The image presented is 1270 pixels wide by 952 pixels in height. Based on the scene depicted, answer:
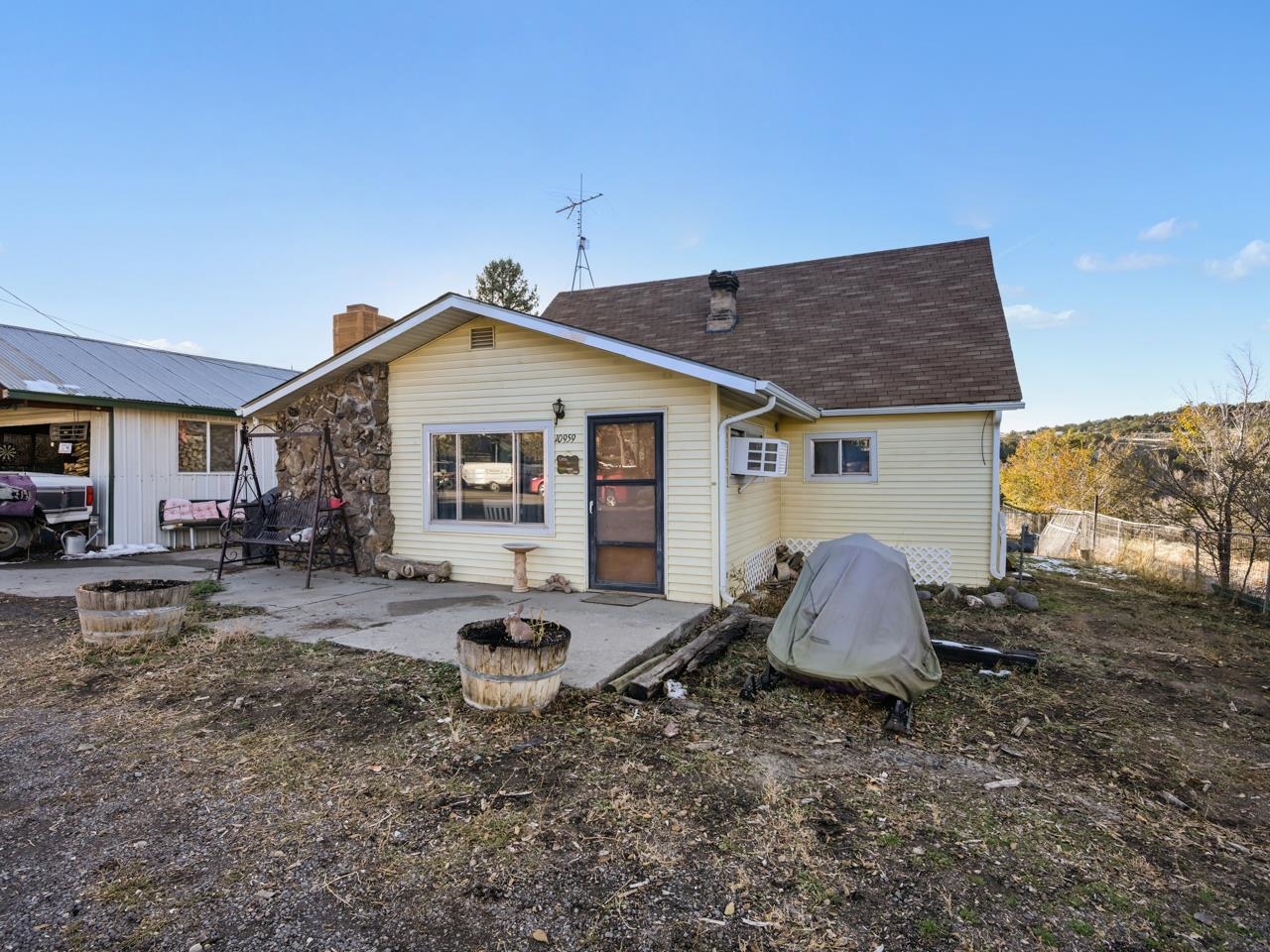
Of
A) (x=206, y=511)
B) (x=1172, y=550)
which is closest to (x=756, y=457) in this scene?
(x=1172, y=550)

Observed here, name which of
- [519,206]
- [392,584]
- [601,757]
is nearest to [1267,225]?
[519,206]

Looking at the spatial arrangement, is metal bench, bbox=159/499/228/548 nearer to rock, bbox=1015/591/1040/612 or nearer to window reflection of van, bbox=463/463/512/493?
window reflection of van, bbox=463/463/512/493

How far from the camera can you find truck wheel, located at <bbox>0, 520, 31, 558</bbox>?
939 cm

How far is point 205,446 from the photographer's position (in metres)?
11.6

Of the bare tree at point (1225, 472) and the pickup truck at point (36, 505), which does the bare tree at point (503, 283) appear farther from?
the bare tree at point (1225, 472)

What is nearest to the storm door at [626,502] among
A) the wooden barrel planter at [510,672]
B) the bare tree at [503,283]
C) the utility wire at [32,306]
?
the wooden barrel planter at [510,672]

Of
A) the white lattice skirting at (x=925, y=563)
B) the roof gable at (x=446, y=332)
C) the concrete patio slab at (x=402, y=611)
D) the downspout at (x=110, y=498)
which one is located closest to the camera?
the concrete patio slab at (x=402, y=611)

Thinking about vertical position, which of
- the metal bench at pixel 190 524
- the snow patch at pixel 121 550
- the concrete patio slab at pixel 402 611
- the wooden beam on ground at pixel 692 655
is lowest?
the wooden beam on ground at pixel 692 655

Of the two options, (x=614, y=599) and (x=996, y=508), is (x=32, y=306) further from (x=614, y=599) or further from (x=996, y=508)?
(x=996, y=508)

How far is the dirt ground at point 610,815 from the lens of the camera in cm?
202

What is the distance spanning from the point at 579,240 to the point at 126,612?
11448 mm

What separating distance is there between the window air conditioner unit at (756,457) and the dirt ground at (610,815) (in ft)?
9.57

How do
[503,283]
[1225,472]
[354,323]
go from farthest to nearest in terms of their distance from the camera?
[503,283] < [354,323] < [1225,472]

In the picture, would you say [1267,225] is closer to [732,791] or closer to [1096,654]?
[1096,654]
